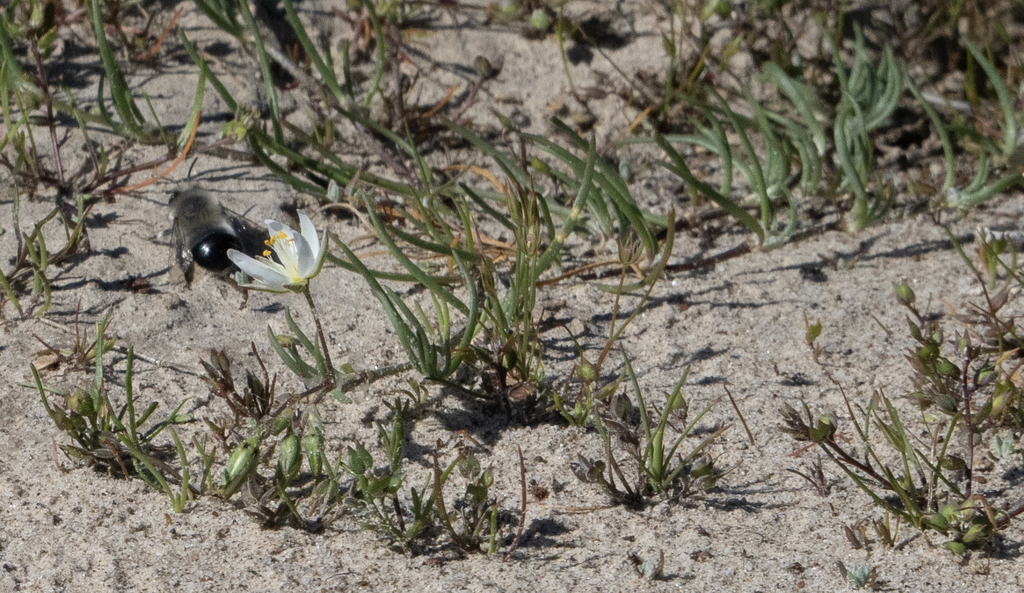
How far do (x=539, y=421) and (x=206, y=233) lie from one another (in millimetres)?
1028

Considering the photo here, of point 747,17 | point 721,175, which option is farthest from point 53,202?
point 747,17

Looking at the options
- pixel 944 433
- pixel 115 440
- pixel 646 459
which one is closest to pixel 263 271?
pixel 115 440

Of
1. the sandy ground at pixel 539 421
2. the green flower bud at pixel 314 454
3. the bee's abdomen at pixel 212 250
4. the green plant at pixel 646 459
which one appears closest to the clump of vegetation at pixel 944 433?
the sandy ground at pixel 539 421

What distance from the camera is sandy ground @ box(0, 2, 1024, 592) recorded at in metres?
1.80

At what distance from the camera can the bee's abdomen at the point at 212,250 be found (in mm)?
2383

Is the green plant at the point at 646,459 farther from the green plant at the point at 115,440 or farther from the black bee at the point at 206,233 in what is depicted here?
the black bee at the point at 206,233

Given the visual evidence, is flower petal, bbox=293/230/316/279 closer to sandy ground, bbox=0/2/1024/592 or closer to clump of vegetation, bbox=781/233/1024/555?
sandy ground, bbox=0/2/1024/592

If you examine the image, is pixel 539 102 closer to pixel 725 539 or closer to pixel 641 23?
pixel 641 23

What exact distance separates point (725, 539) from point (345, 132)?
1903mm

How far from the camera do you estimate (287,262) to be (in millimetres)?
1897

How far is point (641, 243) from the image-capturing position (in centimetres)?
261

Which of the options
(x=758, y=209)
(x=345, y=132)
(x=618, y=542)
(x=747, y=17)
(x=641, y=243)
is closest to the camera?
(x=618, y=542)

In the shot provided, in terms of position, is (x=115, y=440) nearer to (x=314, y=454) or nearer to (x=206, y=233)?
(x=314, y=454)

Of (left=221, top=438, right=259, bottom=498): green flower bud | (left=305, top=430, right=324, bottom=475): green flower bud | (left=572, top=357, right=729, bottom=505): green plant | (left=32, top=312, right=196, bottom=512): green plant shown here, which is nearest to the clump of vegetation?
(left=572, top=357, right=729, bottom=505): green plant
